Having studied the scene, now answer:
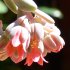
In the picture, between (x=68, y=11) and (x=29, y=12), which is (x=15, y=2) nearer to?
(x=29, y=12)

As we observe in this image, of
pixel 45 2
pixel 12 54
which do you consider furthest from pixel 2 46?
pixel 45 2

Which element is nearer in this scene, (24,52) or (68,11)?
(24,52)

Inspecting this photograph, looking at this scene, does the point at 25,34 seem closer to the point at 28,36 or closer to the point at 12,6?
the point at 28,36

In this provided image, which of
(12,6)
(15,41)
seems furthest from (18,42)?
(12,6)

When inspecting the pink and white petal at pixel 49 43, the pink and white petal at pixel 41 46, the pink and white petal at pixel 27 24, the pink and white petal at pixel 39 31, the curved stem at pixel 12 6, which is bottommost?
the pink and white petal at pixel 49 43

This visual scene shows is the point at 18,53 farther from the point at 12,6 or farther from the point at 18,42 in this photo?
the point at 12,6

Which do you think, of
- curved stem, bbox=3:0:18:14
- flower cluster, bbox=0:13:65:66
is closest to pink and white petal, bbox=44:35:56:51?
flower cluster, bbox=0:13:65:66

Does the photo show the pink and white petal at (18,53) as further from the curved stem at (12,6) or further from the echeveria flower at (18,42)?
the curved stem at (12,6)

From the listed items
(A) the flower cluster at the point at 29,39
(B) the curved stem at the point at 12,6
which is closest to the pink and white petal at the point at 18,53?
(A) the flower cluster at the point at 29,39
